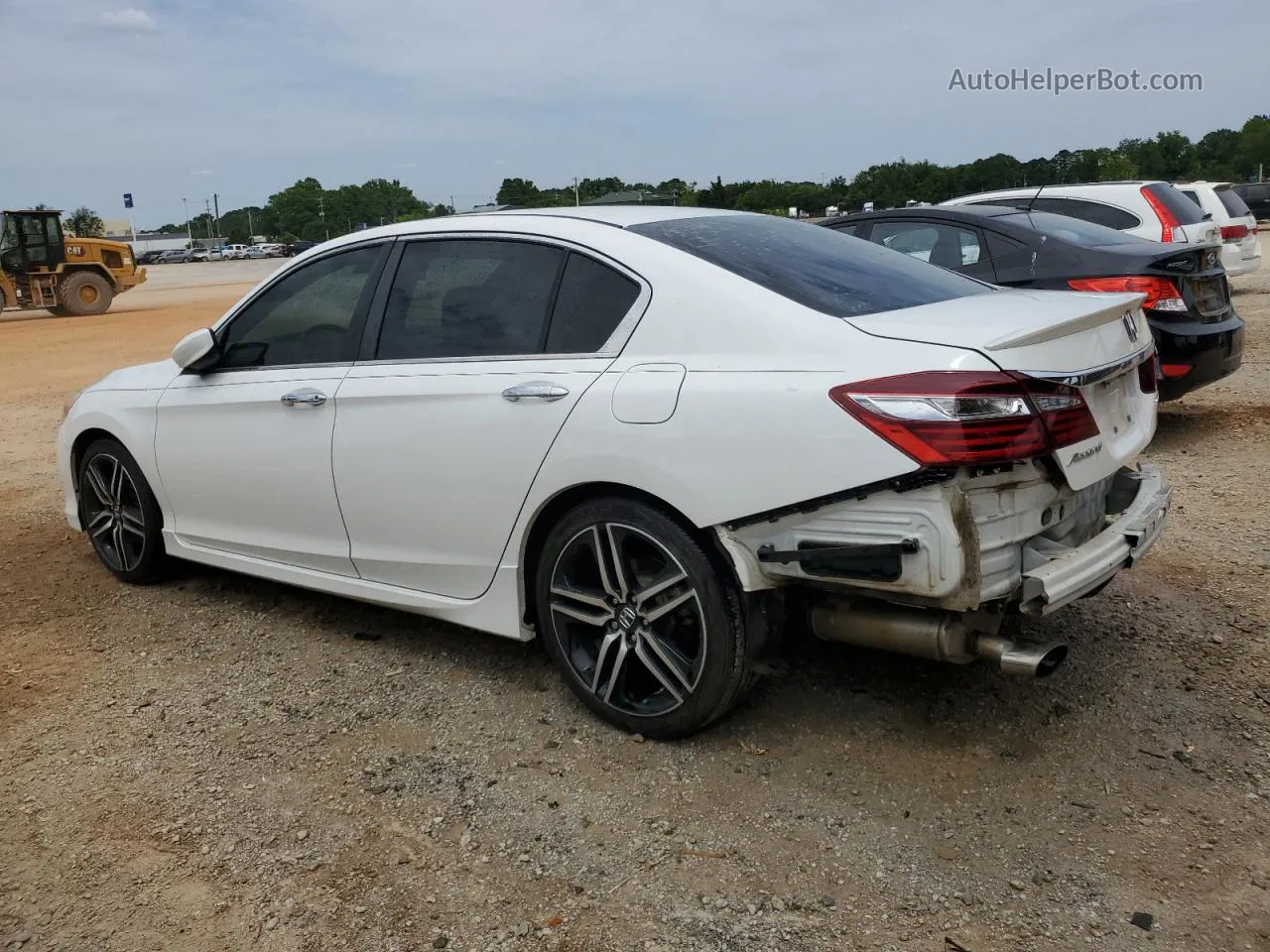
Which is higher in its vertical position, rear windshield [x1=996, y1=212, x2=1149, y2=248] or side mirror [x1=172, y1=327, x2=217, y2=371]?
rear windshield [x1=996, y1=212, x2=1149, y2=248]

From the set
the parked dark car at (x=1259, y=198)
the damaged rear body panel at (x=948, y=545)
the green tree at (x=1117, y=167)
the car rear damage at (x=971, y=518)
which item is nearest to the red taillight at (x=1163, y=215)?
the car rear damage at (x=971, y=518)

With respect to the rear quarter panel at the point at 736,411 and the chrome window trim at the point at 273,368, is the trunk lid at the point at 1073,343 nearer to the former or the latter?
the rear quarter panel at the point at 736,411

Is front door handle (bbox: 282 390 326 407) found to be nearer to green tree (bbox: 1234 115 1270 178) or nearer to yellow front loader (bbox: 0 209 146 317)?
yellow front loader (bbox: 0 209 146 317)

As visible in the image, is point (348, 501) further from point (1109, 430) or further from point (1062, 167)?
point (1062, 167)

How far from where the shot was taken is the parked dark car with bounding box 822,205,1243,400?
6.64 metres

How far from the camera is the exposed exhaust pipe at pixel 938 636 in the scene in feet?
9.93

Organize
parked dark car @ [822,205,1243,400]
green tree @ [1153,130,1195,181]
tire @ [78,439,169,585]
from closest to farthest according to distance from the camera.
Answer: tire @ [78,439,169,585]
parked dark car @ [822,205,1243,400]
green tree @ [1153,130,1195,181]

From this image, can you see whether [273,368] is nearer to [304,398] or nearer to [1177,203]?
[304,398]

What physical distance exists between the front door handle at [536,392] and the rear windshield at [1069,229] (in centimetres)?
491

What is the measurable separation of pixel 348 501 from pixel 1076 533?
98.5 inches

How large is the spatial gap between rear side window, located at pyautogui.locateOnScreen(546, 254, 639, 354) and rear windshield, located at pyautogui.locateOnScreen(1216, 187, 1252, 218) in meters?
14.4

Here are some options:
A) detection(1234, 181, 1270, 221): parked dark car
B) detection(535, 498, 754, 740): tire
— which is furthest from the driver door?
detection(1234, 181, 1270, 221): parked dark car

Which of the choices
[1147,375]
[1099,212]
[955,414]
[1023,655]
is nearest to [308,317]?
[955,414]

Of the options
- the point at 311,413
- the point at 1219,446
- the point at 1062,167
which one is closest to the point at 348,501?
the point at 311,413
